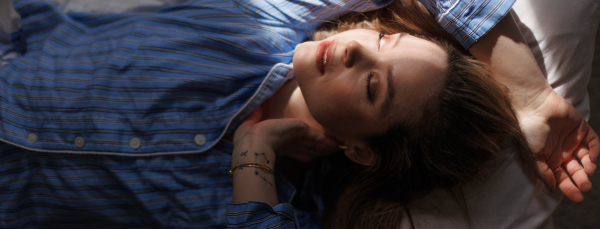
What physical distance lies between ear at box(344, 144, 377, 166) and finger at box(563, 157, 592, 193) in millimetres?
558

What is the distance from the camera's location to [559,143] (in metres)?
1.09

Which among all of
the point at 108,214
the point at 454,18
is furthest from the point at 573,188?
the point at 108,214

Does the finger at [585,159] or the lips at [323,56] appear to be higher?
the lips at [323,56]

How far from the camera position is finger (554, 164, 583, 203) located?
1044 mm

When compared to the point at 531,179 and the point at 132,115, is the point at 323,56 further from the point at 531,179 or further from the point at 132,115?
the point at 531,179

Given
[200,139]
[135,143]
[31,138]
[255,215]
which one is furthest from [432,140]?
[31,138]

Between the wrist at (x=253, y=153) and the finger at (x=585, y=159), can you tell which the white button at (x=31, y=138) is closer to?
the wrist at (x=253, y=153)

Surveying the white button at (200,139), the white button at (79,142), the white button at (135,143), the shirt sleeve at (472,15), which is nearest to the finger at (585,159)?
the shirt sleeve at (472,15)

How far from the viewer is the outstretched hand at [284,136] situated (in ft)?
3.63

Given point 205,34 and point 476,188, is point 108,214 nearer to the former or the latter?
point 205,34

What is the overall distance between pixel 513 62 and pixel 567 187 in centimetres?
39

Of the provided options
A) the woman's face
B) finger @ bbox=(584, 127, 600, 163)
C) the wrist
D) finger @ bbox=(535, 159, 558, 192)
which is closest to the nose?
the woman's face

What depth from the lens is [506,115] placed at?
1.04m

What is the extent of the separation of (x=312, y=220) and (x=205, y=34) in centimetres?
71
